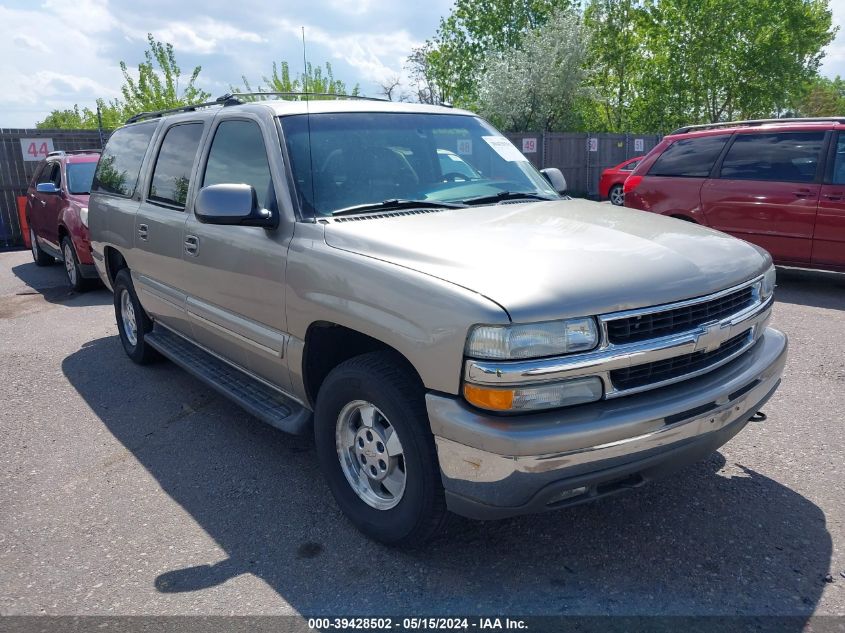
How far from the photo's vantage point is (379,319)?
2.76 metres

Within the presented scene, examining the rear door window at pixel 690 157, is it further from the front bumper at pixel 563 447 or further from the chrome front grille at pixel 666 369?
the front bumper at pixel 563 447

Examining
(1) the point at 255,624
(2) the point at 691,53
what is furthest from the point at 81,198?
(2) the point at 691,53

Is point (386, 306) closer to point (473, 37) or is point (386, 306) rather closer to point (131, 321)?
point (131, 321)

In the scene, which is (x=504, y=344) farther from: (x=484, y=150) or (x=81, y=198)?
(x=81, y=198)

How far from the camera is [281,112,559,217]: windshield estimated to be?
137 inches

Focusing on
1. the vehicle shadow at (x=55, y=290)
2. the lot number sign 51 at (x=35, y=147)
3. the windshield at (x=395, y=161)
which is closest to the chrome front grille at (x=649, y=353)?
the windshield at (x=395, y=161)

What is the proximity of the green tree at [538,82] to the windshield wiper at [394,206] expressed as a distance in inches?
990

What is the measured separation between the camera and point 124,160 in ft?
18.6

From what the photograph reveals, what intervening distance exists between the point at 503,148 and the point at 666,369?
6.98 ft

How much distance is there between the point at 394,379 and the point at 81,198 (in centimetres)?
824

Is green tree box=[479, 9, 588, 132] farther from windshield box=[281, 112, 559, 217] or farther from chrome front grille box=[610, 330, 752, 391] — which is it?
chrome front grille box=[610, 330, 752, 391]

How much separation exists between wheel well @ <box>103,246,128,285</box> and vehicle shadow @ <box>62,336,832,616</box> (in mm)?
2510


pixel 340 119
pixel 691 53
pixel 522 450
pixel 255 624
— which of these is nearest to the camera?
pixel 522 450

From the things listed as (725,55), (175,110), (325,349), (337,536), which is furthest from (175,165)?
(725,55)
